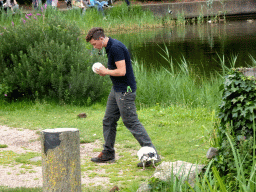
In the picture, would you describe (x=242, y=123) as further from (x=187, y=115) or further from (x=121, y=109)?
(x=187, y=115)

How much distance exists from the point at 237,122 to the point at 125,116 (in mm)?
1691

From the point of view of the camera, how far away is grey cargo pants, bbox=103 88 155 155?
17.6 ft

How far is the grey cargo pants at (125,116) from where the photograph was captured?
17.6 ft

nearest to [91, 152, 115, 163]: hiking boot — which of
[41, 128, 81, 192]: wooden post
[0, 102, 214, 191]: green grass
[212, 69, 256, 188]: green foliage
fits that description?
[0, 102, 214, 191]: green grass

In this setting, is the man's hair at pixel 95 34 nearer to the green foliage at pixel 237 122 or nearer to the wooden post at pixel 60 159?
the green foliage at pixel 237 122

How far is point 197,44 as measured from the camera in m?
19.6

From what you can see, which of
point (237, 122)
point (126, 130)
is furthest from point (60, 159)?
point (126, 130)

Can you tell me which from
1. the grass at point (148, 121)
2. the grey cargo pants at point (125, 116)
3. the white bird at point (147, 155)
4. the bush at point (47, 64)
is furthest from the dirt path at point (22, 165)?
the bush at point (47, 64)

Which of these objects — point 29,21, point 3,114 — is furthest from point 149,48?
point 3,114

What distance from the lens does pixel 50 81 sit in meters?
9.84

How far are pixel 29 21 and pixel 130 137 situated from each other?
16.7 feet

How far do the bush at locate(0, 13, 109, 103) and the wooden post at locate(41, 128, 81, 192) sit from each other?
648cm

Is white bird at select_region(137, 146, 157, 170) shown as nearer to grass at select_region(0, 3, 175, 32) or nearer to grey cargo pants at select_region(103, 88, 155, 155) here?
grey cargo pants at select_region(103, 88, 155, 155)

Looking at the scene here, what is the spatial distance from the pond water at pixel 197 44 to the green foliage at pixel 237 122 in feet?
27.3
